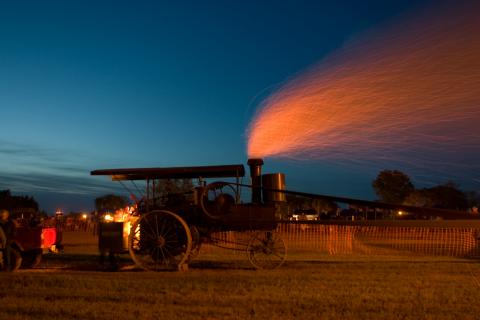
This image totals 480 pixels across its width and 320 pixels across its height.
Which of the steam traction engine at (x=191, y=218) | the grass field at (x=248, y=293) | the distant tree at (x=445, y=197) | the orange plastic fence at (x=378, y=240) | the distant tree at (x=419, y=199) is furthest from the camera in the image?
the distant tree at (x=445, y=197)

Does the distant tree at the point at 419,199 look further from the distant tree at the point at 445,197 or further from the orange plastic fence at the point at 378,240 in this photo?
the orange plastic fence at the point at 378,240

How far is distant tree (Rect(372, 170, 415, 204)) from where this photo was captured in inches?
2071

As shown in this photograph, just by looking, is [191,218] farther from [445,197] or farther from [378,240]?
[445,197]

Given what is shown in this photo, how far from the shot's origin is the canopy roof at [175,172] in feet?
40.7

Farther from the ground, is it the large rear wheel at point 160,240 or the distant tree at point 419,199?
the distant tree at point 419,199

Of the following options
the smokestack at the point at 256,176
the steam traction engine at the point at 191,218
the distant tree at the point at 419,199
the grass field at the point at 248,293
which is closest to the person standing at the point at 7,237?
the grass field at the point at 248,293

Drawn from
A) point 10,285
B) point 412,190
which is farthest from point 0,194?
point 10,285

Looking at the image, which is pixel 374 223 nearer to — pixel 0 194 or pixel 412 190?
pixel 412 190

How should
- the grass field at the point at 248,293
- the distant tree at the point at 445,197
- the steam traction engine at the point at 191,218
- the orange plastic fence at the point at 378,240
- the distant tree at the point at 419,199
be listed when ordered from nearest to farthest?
the grass field at the point at 248,293, the steam traction engine at the point at 191,218, the orange plastic fence at the point at 378,240, the distant tree at the point at 419,199, the distant tree at the point at 445,197

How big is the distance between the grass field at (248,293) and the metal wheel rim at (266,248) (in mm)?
422

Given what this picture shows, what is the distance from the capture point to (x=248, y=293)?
8672mm

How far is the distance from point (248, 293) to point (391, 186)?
1828 inches

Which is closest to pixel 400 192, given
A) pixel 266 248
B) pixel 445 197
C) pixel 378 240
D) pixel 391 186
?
pixel 391 186

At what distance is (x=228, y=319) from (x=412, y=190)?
→ 49575mm
